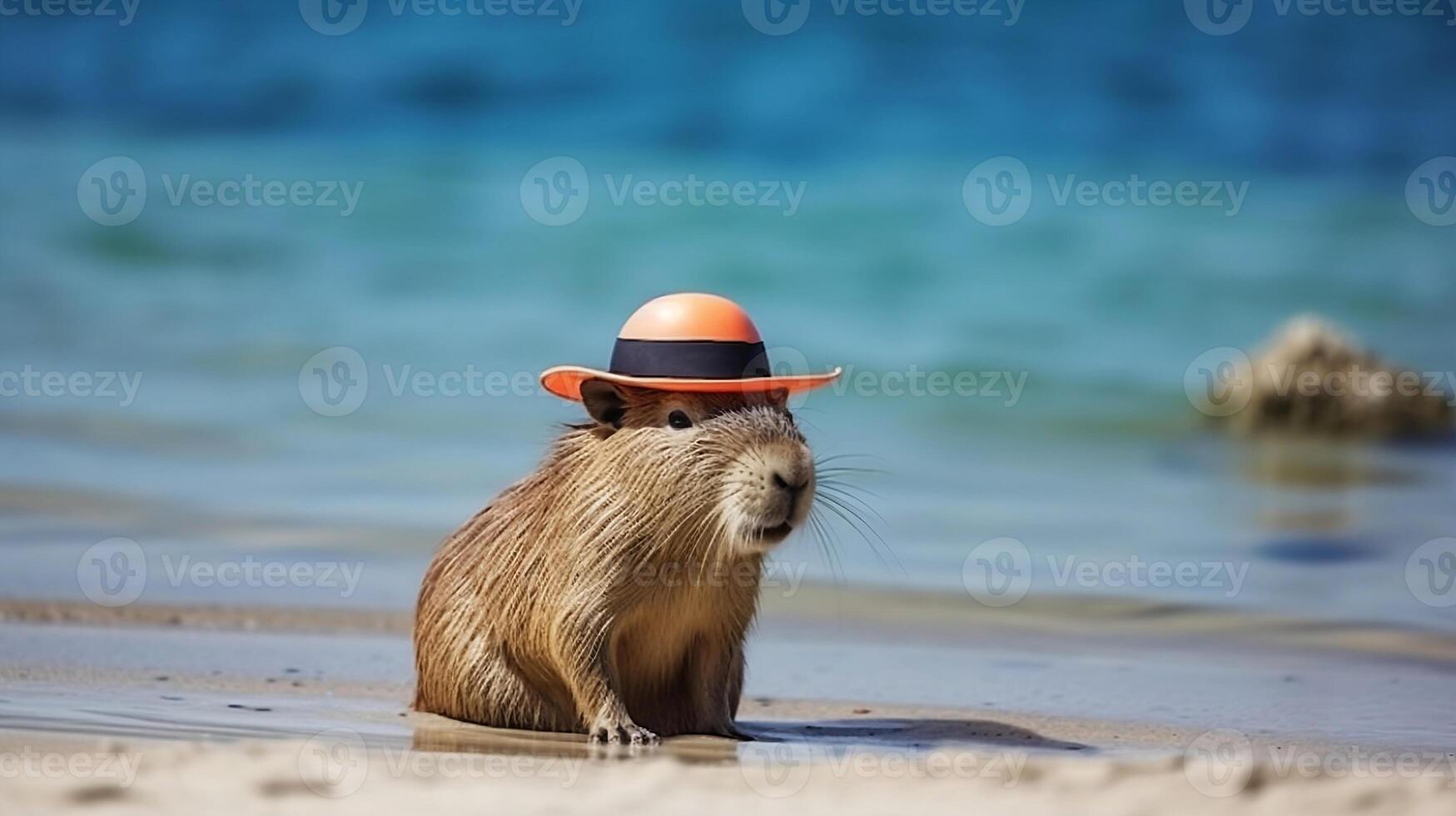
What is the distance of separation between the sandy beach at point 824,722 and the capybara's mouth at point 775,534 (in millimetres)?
630

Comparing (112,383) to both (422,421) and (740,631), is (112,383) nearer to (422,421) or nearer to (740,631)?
(422,421)

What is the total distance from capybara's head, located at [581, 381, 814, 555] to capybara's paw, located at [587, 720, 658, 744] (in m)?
0.59

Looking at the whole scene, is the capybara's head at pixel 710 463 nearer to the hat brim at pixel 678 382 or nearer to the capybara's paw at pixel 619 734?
the hat brim at pixel 678 382

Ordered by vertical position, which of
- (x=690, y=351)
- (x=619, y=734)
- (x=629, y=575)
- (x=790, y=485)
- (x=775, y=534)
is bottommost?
(x=619, y=734)

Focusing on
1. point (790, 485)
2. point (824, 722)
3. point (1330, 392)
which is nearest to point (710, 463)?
point (790, 485)

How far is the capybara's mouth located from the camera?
545 centimetres

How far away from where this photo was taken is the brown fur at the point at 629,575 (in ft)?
18.1

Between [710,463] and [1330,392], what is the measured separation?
10290 millimetres

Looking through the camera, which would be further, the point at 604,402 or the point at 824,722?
the point at 824,722

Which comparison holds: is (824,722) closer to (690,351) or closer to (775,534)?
(775,534)

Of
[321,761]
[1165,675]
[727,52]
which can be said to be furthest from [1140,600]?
[727,52]

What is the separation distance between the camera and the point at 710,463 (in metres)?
Result: 5.50

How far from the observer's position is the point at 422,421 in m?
13.6

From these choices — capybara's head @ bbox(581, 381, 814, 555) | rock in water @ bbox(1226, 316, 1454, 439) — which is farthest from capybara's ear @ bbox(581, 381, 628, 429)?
rock in water @ bbox(1226, 316, 1454, 439)
